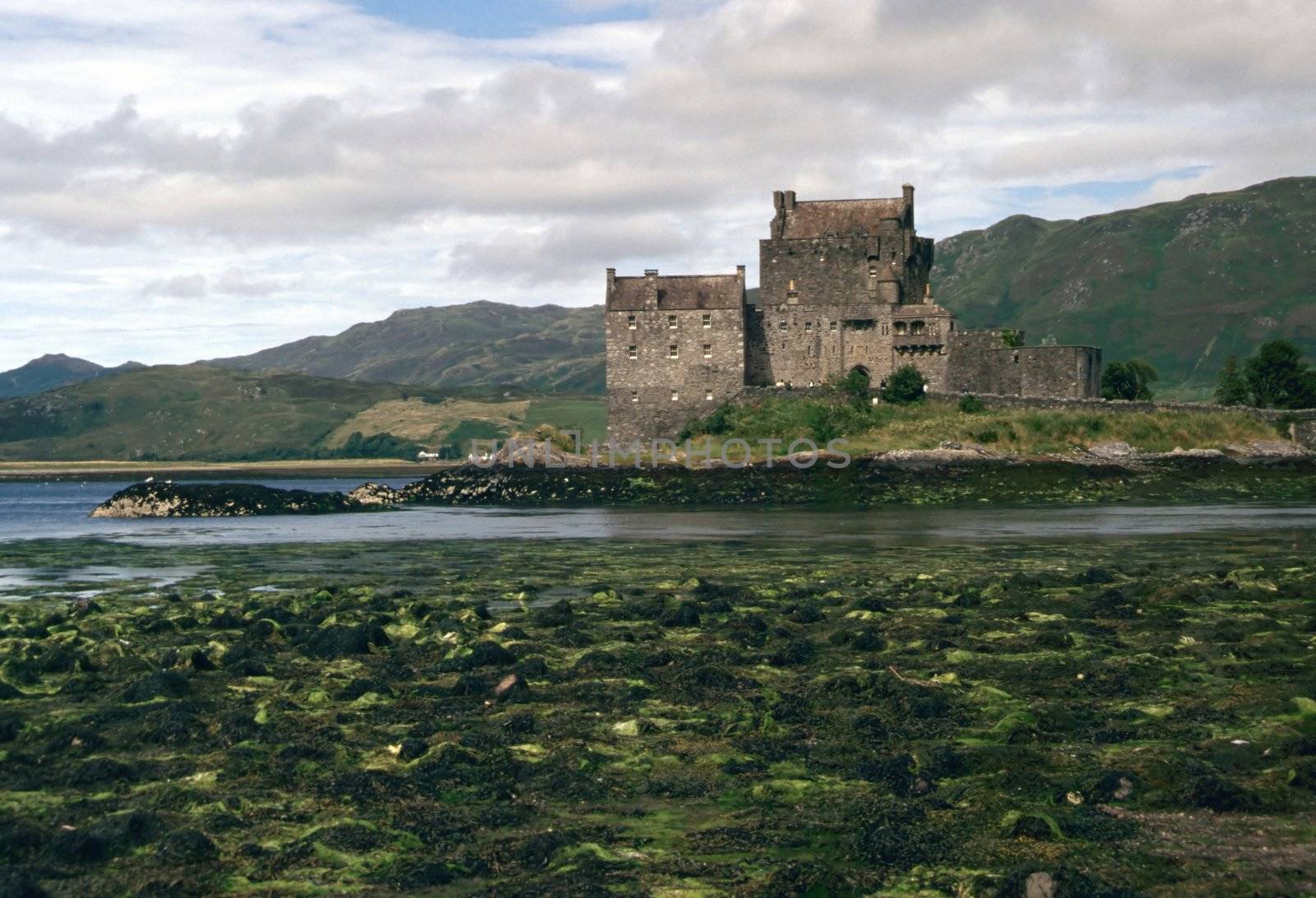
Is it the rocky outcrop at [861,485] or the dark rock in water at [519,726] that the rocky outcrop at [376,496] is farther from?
the dark rock in water at [519,726]

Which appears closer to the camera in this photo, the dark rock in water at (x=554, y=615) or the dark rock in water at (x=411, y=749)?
the dark rock in water at (x=411, y=749)

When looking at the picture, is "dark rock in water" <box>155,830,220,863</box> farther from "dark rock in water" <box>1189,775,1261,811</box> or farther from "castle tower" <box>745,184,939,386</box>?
"castle tower" <box>745,184,939,386</box>

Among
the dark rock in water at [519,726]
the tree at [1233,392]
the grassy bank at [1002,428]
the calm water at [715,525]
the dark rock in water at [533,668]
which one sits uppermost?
the tree at [1233,392]

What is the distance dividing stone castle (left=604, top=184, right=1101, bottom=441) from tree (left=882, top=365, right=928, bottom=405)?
9.66 feet

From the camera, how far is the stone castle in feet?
312

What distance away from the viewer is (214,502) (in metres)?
79.6

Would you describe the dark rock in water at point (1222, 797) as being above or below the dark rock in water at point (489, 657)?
below

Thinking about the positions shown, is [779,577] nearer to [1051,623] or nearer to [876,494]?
[1051,623]

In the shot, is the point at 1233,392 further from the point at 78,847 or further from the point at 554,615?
the point at 78,847

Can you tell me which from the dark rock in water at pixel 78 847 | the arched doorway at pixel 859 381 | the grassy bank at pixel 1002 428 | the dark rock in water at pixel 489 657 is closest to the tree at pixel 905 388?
the grassy bank at pixel 1002 428

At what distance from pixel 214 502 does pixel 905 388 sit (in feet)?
141

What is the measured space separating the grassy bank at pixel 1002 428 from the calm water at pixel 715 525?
51.5 feet

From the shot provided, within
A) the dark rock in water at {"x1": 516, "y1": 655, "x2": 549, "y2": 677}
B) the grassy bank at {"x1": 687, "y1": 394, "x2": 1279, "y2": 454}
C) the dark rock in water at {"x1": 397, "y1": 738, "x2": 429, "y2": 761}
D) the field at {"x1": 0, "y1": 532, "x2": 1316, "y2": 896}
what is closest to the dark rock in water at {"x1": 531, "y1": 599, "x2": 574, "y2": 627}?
the field at {"x1": 0, "y1": 532, "x2": 1316, "y2": 896}

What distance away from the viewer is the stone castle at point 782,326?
312ft
